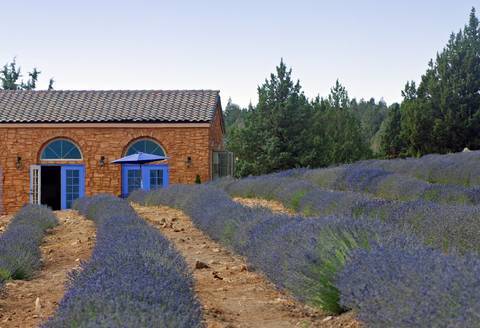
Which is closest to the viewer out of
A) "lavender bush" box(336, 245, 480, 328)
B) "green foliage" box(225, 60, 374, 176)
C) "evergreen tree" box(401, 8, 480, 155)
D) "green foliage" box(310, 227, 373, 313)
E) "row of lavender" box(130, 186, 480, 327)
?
"lavender bush" box(336, 245, 480, 328)

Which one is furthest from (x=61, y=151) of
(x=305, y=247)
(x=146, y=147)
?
(x=305, y=247)

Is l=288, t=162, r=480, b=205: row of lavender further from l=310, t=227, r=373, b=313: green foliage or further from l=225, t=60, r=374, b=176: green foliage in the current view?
l=225, t=60, r=374, b=176: green foliage

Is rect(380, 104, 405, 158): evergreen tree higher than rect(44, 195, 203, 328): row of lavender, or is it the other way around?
rect(380, 104, 405, 158): evergreen tree

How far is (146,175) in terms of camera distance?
20.5m

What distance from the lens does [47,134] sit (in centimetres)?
2067

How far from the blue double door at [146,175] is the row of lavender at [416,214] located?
930 centimetres

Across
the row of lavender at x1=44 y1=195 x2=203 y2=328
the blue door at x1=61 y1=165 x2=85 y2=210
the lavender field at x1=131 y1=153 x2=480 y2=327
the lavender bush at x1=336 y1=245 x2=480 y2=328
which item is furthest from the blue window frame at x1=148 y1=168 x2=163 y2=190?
the lavender bush at x1=336 y1=245 x2=480 y2=328

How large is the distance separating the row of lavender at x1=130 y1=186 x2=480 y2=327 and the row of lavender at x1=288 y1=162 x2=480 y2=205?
253cm

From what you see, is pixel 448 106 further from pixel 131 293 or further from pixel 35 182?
pixel 131 293

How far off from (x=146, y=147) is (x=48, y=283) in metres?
14.1

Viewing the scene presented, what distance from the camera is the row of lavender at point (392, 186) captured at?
8633mm

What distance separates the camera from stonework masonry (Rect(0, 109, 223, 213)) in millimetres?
20406

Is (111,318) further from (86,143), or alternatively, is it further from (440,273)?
(86,143)

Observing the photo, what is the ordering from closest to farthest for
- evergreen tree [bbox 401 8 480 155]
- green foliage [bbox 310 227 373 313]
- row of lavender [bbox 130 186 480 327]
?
row of lavender [bbox 130 186 480 327] < green foliage [bbox 310 227 373 313] < evergreen tree [bbox 401 8 480 155]
